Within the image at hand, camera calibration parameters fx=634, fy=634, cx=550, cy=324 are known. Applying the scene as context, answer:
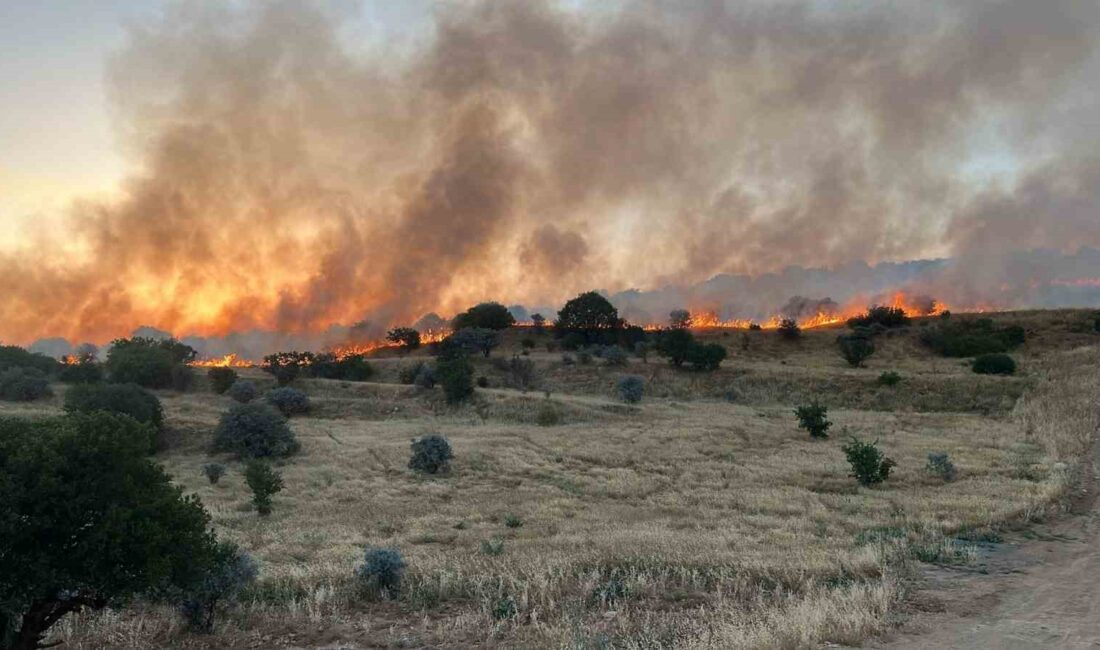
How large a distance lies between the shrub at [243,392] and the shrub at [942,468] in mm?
77497

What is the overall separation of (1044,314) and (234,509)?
13626 centimetres

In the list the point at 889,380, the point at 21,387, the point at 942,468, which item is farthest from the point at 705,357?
the point at 21,387

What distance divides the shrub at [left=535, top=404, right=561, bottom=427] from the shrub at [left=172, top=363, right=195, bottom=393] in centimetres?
5775

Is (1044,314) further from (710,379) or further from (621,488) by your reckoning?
(621,488)

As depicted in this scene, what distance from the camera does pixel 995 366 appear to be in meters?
79.2

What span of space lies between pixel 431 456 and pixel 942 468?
3021 centimetres

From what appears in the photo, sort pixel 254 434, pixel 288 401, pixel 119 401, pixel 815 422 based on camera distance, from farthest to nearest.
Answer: pixel 288 401 < pixel 119 401 < pixel 254 434 < pixel 815 422

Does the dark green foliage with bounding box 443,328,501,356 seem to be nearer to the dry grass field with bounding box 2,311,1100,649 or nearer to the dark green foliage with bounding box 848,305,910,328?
the dry grass field with bounding box 2,311,1100,649

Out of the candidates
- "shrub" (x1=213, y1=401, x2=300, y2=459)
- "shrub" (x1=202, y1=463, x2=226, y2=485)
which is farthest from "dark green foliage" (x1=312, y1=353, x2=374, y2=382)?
"shrub" (x1=202, y1=463, x2=226, y2=485)

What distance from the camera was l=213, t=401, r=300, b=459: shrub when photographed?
5144 cm

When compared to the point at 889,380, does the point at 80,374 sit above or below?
above

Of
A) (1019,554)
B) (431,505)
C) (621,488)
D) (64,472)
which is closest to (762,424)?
(621,488)

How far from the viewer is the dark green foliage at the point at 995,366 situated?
78625mm

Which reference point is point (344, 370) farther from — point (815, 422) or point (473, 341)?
point (815, 422)
